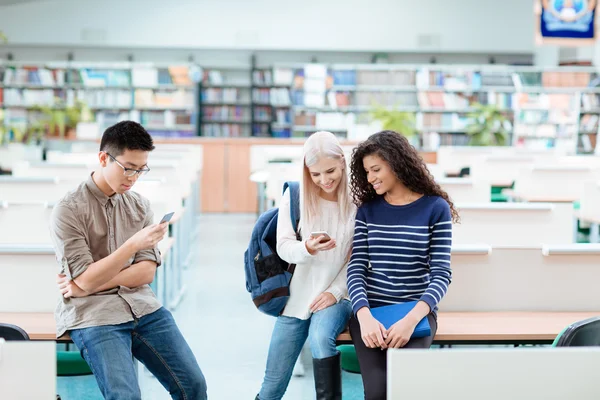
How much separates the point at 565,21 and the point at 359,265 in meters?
6.91

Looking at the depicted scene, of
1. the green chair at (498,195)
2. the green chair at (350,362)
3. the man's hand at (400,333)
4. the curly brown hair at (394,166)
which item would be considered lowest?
the green chair at (350,362)

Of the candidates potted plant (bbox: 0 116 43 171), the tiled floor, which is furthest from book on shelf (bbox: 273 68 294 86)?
the tiled floor

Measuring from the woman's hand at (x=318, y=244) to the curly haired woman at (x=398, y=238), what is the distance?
146 millimetres

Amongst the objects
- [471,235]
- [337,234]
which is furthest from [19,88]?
[337,234]

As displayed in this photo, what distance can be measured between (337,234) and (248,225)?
21.7 feet

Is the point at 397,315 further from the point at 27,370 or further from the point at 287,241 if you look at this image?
the point at 27,370

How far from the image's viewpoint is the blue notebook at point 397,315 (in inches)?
91.7

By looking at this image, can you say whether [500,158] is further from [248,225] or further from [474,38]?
[474,38]

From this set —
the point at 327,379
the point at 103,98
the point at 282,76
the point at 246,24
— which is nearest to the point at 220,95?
the point at 282,76

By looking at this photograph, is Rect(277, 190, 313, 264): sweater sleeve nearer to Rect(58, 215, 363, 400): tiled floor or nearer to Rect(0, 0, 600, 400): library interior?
Rect(0, 0, 600, 400): library interior

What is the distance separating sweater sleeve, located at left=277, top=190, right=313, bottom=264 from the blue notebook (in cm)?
28

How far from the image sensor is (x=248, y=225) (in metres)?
9.16

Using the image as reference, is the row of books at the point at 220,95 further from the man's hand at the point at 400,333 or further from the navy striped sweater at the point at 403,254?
the man's hand at the point at 400,333

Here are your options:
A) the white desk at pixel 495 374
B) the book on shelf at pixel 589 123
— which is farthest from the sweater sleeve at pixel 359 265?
the book on shelf at pixel 589 123
